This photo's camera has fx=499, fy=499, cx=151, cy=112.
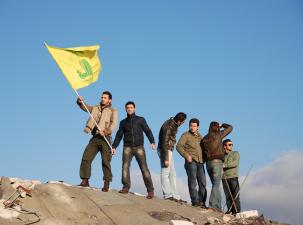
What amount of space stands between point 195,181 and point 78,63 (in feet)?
14.5

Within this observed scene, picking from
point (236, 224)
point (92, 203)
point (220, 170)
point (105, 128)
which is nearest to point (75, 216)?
point (92, 203)

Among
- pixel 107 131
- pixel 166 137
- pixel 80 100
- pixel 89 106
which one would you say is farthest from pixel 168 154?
pixel 80 100

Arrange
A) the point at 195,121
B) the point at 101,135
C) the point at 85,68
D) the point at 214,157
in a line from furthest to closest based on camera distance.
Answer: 1. the point at 195,121
2. the point at 85,68
3. the point at 214,157
4. the point at 101,135

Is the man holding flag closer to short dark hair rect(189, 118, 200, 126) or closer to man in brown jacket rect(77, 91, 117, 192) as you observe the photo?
man in brown jacket rect(77, 91, 117, 192)

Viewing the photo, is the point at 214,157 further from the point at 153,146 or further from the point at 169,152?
the point at 153,146

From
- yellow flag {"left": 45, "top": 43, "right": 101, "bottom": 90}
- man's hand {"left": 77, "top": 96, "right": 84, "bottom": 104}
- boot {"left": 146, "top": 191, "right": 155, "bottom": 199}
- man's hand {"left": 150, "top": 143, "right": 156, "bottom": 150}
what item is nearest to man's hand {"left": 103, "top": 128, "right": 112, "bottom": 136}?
man's hand {"left": 77, "top": 96, "right": 84, "bottom": 104}

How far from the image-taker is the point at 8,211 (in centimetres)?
995

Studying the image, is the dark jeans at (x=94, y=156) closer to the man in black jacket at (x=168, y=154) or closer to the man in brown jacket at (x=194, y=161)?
the man in black jacket at (x=168, y=154)

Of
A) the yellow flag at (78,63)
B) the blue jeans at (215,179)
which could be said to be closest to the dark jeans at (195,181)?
the blue jeans at (215,179)

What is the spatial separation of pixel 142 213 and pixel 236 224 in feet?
6.93

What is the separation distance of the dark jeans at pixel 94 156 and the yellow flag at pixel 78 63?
64.1 inches

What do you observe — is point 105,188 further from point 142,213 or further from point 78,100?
point 78,100

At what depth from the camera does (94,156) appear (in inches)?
485

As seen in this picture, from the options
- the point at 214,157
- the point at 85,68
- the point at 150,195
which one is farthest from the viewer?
the point at 85,68
